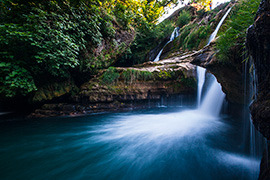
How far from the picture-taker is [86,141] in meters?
Answer: 3.00

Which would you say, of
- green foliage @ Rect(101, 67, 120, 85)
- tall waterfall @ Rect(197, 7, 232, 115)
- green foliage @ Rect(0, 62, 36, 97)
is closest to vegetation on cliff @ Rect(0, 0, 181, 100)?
green foliage @ Rect(0, 62, 36, 97)

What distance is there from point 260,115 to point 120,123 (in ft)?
13.2

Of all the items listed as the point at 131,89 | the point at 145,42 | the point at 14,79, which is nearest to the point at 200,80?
the point at 131,89

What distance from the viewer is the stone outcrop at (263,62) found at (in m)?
1.23

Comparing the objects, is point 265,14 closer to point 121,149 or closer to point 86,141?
point 121,149

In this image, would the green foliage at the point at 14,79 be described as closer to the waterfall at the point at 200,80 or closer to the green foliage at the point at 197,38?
the waterfall at the point at 200,80

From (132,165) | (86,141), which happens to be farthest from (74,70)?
(132,165)

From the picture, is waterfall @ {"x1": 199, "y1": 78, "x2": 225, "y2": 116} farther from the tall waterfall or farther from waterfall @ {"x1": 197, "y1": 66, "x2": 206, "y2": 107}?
waterfall @ {"x1": 197, "y1": 66, "x2": 206, "y2": 107}

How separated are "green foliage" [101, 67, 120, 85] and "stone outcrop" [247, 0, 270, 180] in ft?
18.0

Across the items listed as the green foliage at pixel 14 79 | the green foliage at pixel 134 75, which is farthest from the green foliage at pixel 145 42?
the green foliage at pixel 14 79

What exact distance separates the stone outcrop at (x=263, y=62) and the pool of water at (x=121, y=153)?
3.43ft

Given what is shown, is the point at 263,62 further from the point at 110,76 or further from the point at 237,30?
the point at 110,76

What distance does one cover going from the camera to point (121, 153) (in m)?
2.56

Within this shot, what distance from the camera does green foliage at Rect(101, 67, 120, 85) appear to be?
6.10m
